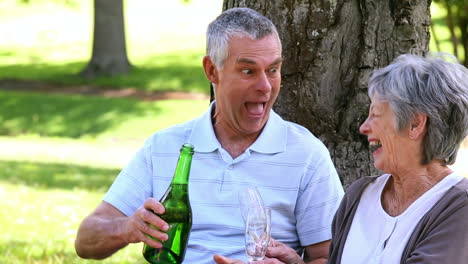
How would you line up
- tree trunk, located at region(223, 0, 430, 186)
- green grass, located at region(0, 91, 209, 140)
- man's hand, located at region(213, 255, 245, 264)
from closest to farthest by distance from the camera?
man's hand, located at region(213, 255, 245, 264) < tree trunk, located at region(223, 0, 430, 186) < green grass, located at region(0, 91, 209, 140)

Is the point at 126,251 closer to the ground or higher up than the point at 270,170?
closer to the ground

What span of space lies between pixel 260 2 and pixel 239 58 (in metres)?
1.00

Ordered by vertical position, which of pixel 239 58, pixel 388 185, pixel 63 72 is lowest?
pixel 63 72

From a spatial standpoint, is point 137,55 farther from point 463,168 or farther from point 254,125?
point 254,125

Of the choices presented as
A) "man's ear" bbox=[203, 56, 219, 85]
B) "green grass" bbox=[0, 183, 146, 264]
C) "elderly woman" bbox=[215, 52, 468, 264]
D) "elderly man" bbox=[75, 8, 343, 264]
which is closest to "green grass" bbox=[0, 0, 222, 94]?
"green grass" bbox=[0, 183, 146, 264]

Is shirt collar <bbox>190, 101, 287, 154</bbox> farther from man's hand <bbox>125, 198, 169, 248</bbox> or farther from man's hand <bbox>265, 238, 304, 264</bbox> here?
man's hand <bbox>125, 198, 169, 248</bbox>

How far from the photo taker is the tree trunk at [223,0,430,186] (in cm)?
479

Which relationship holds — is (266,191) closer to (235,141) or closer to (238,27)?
(235,141)

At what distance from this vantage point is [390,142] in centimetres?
342

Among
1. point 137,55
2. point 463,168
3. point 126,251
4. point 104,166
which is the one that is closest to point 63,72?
point 137,55

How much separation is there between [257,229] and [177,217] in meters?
0.40

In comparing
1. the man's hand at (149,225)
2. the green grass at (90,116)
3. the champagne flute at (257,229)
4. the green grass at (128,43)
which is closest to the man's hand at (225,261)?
the champagne flute at (257,229)

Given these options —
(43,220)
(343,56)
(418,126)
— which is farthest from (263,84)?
(43,220)

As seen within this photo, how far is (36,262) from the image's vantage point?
641 cm
